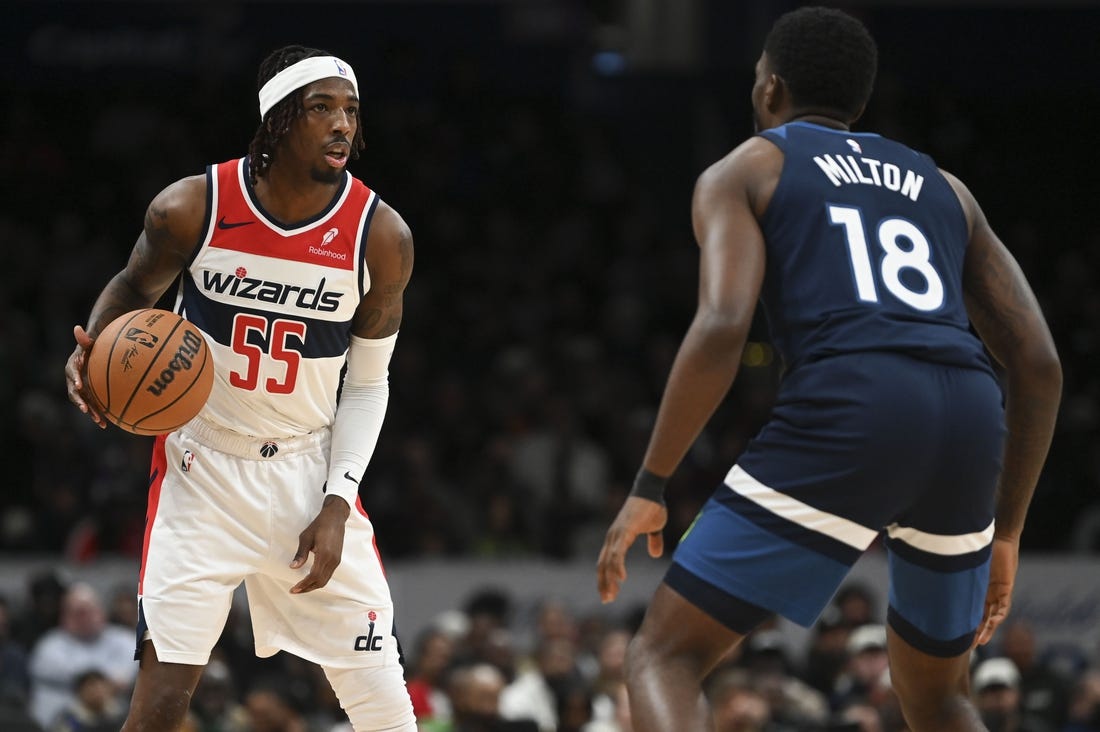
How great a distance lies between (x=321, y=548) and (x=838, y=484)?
5.68ft

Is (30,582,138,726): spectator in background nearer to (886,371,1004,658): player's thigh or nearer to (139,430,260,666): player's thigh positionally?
(139,430,260,666): player's thigh

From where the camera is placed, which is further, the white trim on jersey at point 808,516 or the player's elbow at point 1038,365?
the player's elbow at point 1038,365

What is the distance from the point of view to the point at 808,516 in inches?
159

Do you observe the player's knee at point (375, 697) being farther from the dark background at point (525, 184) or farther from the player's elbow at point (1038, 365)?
the dark background at point (525, 184)

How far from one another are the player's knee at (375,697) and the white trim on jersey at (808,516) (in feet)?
5.21

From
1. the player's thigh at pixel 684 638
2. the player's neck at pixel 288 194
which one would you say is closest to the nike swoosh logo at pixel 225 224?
the player's neck at pixel 288 194

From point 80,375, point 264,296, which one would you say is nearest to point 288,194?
point 264,296

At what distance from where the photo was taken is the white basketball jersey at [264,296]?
503 cm

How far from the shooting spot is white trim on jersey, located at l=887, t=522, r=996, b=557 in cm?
420

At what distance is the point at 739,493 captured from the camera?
4.14 metres

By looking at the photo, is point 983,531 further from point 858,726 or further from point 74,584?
point 74,584

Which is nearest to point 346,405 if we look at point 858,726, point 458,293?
point 858,726

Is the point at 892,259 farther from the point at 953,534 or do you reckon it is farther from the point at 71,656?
the point at 71,656

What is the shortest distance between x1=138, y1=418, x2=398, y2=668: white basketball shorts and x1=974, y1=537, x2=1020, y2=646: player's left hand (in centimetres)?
184
